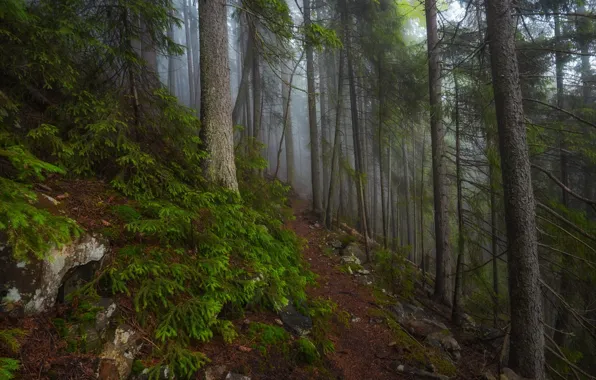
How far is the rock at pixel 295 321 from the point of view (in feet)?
13.7

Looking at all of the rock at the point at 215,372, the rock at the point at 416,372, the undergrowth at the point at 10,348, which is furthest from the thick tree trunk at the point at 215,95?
the rock at the point at 416,372

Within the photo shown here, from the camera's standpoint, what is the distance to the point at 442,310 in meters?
8.53

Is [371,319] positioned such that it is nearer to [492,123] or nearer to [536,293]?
[536,293]

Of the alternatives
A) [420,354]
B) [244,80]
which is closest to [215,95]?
[420,354]

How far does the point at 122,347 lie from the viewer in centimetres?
271

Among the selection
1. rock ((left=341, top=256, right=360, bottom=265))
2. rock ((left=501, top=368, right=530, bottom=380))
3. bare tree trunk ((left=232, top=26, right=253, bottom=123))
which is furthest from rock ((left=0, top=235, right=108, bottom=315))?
bare tree trunk ((left=232, top=26, right=253, bottom=123))

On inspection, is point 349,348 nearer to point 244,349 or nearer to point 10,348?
point 244,349

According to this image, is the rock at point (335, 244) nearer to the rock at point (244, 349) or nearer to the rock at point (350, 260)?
the rock at point (350, 260)

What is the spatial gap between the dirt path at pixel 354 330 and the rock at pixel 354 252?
0.60m

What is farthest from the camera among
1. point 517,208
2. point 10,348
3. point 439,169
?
point 439,169

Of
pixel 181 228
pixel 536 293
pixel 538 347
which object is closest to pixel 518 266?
pixel 536 293

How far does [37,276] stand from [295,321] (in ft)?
10.4

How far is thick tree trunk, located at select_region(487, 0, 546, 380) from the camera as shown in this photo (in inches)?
184

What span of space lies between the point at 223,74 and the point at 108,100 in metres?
2.12
